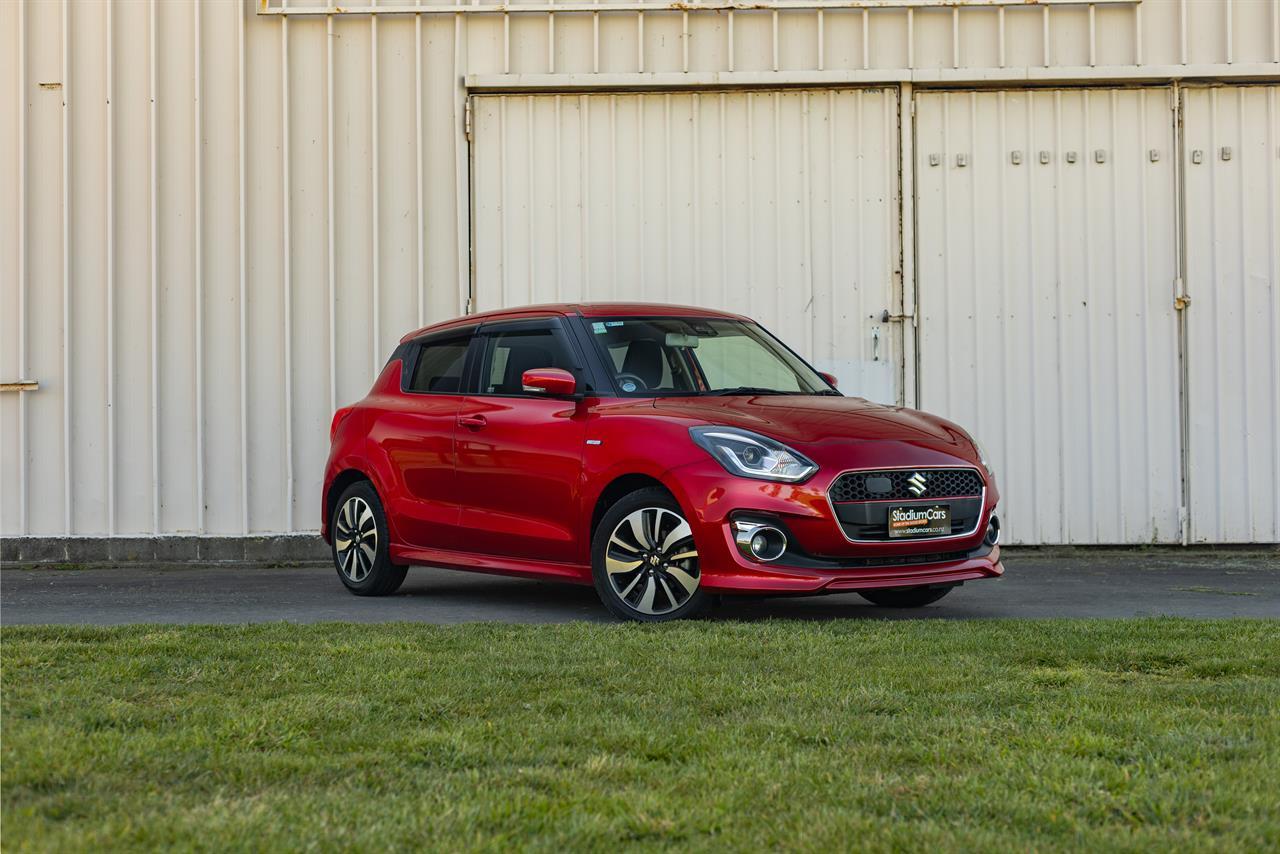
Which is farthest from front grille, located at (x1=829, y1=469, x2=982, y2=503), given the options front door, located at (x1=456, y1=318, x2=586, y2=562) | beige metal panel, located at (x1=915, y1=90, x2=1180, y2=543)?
beige metal panel, located at (x1=915, y1=90, x2=1180, y2=543)

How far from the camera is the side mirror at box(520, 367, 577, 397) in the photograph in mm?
7934

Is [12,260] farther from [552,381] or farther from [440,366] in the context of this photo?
[552,381]

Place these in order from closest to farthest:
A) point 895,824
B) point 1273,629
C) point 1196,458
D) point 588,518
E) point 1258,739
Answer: point 895,824 < point 1258,739 < point 1273,629 < point 588,518 < point 1196,458

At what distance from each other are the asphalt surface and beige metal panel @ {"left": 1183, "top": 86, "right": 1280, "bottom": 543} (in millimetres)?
495

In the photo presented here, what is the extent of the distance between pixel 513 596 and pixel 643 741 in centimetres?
501

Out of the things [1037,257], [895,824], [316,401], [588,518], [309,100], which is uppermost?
[309,100]

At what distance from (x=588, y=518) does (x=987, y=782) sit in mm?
4091

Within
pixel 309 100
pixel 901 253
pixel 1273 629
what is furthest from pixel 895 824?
pixel 309 100

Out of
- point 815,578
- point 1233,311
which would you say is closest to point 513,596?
point 815,578

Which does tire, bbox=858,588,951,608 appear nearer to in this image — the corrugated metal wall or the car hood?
the car hood

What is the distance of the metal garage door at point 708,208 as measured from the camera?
12539mm

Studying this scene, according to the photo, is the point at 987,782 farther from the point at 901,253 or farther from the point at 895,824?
the point at 901,253

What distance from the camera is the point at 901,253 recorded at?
12523 mm

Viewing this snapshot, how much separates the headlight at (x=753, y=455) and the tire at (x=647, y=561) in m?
0.32
